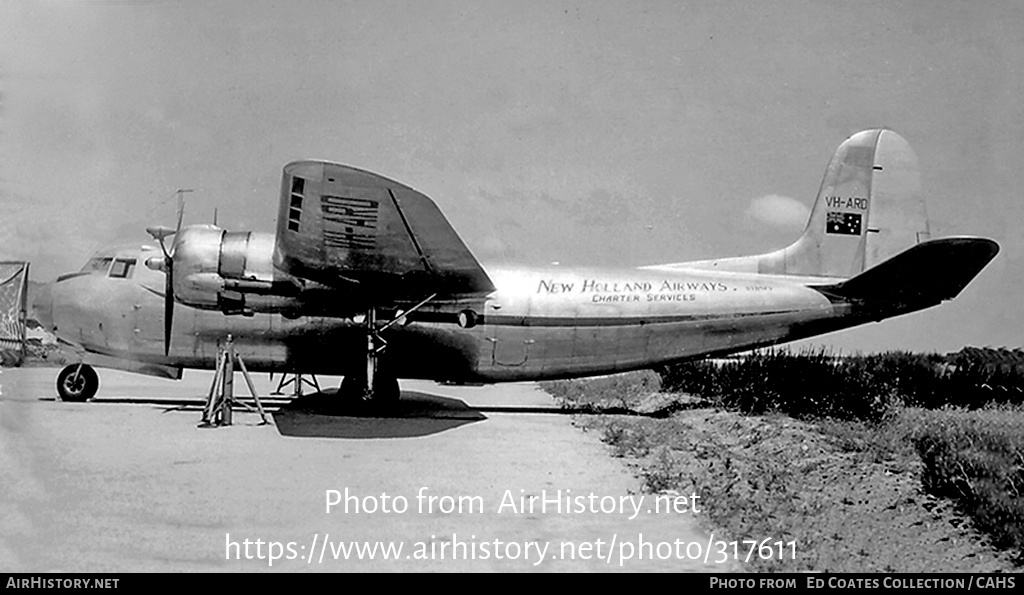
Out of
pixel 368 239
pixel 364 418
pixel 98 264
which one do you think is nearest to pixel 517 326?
pixel 364 418

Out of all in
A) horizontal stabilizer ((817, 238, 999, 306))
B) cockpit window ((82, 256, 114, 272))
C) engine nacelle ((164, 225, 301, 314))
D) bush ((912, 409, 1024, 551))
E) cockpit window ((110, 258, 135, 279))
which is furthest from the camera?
cockpit window ((82, 256, 114, 272))

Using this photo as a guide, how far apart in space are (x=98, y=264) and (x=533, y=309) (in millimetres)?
7441

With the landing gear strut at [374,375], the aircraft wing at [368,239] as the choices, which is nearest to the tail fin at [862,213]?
the aircraft wing at [368,239]

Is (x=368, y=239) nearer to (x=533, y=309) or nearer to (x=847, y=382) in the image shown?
(x=533, y=309)

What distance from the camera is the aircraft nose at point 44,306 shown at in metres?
12.6

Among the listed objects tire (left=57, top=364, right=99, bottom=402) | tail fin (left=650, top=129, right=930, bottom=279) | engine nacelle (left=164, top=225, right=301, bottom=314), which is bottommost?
tire (left=57, top=364, right=99, bottom=402)

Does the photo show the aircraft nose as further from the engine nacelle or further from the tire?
the engine nacelle

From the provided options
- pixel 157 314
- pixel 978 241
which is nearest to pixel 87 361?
pixel 157 314

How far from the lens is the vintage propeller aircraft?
11852 millimetres

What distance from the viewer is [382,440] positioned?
9.52 m

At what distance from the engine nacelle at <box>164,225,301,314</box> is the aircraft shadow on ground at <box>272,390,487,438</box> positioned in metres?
1.99

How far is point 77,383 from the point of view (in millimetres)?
12281

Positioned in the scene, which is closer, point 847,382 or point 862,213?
point 847,382

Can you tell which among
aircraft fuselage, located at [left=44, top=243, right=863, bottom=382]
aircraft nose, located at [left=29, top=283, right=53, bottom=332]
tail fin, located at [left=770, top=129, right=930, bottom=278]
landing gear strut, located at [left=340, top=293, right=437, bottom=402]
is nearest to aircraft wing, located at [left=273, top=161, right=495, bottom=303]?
landing gear strut, located at [left=340, top=293, right=437, bottom=402]
